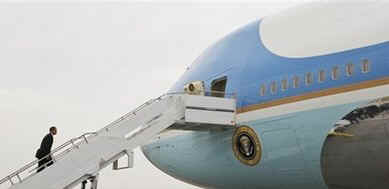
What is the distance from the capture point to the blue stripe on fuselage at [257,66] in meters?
10.9

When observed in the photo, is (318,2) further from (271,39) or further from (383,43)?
(383,43)

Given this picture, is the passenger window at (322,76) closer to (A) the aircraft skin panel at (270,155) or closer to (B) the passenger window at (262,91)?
(A) the aircraft skin panel at (270,155)

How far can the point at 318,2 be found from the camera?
13.5 metres

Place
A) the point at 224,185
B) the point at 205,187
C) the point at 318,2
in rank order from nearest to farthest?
the point at 318,2 < the point at 224,185 < the point at 205,187

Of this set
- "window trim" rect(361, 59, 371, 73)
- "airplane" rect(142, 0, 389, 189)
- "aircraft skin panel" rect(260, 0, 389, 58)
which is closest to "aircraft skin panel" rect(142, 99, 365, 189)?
"airplane" rect(142, 0, 389, 189)

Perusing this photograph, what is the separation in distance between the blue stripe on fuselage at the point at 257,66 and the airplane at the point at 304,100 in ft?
0.08

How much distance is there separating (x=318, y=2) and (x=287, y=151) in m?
3.88

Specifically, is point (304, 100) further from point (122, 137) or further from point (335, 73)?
point (122, 137)

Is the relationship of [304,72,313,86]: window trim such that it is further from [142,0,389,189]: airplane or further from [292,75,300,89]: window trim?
[292,75,300,89]: window trim

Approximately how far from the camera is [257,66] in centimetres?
1393

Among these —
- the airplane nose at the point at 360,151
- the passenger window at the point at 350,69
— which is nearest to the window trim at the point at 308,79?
the passenger window at the point at 350,69

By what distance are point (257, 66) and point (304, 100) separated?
7.30ft

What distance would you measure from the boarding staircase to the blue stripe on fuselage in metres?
0.80

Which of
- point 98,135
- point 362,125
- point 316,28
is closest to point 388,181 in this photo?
point 362,125
